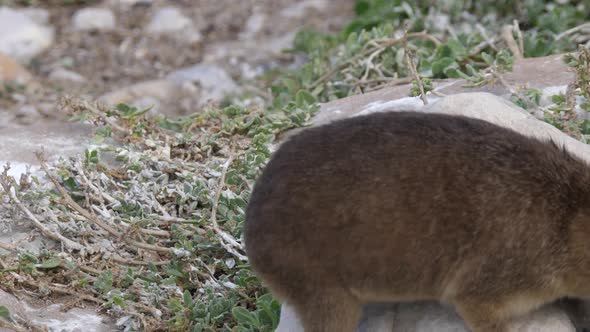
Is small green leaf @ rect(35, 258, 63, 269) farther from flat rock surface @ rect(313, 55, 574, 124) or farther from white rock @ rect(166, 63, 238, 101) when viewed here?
white rock @ rect(166, 63, 238, 101)

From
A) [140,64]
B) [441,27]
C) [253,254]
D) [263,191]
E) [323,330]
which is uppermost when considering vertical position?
[263,191]

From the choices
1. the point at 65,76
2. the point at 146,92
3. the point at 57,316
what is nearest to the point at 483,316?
the point at 57,316

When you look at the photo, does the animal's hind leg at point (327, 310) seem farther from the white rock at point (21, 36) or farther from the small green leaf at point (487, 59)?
the white rock at point (21, 36)

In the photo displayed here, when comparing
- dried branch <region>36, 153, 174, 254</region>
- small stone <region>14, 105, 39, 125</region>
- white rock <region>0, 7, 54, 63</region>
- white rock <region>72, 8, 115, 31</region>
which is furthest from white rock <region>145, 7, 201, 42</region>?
dried branch <region>36, 153, 174, 254</region>

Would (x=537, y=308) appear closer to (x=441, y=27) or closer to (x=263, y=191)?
(x=263, y=191)

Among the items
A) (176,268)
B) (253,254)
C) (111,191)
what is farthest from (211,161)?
(253,254)

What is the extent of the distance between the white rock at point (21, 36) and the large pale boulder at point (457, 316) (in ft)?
19.8

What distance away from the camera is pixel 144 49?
9.45 metres

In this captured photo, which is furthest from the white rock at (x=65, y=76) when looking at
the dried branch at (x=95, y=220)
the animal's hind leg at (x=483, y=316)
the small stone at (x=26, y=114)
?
the animal's hind leg at (x=483, y=316)

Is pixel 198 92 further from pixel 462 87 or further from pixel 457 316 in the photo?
pixel 457 316

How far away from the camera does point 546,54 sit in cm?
635

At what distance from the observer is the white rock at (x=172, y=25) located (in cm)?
961

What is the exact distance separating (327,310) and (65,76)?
612 cm

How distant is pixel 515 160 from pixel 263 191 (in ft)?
3.27
